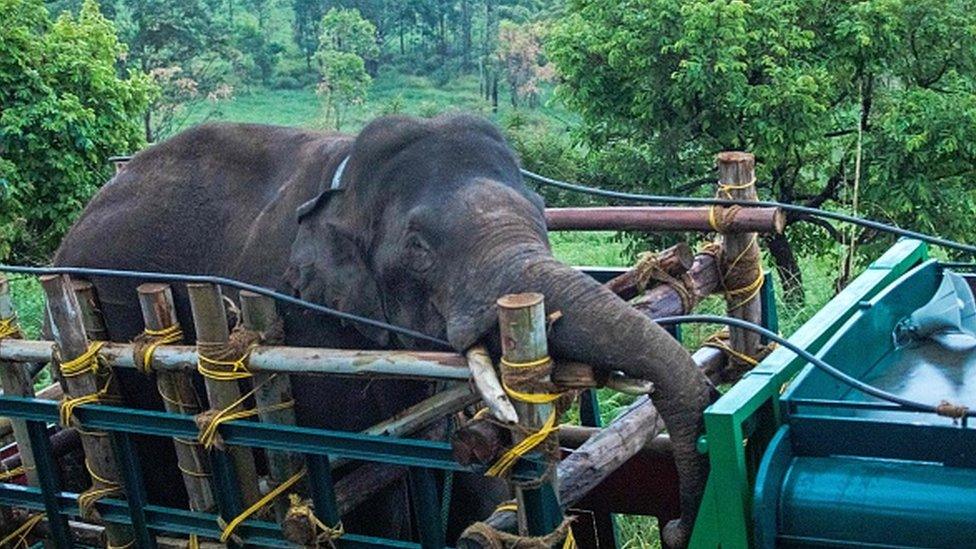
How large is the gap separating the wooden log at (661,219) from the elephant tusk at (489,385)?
1.28 m

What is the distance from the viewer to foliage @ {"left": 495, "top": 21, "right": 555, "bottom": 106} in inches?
1335

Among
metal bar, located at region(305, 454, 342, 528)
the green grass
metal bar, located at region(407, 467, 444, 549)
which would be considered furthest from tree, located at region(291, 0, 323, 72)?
metal bar, located at region(407, 467, 444, 549)

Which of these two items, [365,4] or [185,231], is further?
[365,4]

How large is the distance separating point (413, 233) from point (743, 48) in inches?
306

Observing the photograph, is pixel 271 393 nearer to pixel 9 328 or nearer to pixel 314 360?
pixel 314 360

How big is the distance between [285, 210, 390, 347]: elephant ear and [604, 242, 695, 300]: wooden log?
2.30 feet

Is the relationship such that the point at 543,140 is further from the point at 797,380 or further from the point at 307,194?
the point at 797,380

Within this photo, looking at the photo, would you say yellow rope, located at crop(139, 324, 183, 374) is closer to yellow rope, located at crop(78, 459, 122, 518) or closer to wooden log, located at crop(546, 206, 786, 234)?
yellow rope, located at crop(78, 459, 122, 518)

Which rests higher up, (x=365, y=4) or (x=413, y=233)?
(x=413, y=233)

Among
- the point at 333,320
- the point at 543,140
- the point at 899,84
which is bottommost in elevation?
the point at 543,140

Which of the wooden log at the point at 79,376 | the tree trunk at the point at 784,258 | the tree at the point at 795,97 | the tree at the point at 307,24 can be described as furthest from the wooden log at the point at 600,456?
the tree at the point at 307,24

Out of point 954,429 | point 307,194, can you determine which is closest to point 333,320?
point 307,194

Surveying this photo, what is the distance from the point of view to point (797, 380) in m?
2.79

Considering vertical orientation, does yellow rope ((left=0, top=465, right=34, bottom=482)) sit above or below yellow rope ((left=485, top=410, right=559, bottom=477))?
below
